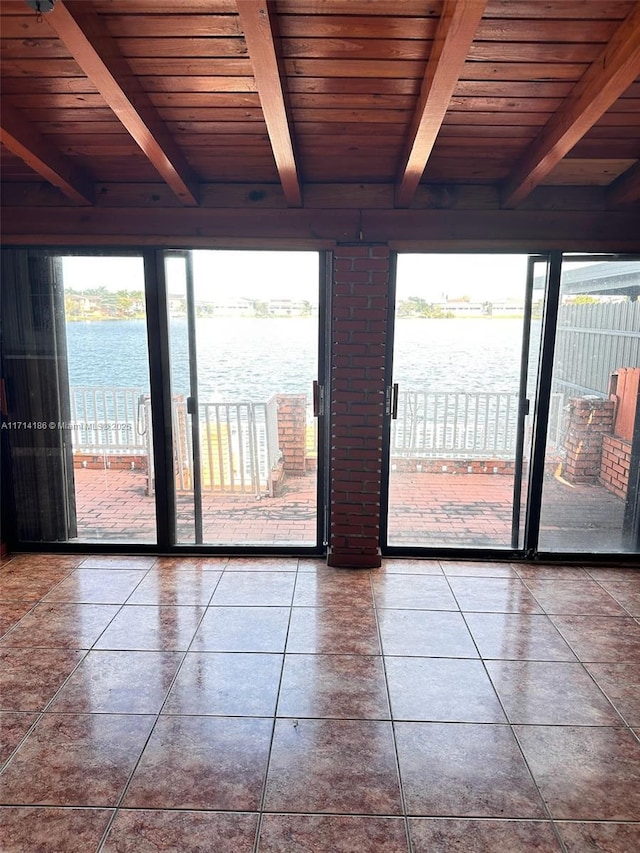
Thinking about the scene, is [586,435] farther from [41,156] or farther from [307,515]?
[41,156]

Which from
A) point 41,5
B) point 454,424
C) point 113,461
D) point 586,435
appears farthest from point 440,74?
point 113,461

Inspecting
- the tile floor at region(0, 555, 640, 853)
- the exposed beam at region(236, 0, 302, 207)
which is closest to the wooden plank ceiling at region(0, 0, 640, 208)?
the exposed beam at region(236, 0, 302, 207)

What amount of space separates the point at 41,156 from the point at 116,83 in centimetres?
87

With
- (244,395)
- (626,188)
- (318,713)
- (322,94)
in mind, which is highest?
(322,94)

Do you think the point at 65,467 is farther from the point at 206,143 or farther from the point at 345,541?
the point at 206,143

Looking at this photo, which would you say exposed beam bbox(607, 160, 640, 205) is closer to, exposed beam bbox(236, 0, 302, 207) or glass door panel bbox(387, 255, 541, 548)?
glass door panel bbox(387, 255, 541, 548)

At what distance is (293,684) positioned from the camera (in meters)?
2.44

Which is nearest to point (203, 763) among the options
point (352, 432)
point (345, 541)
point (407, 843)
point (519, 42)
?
point (407, 843)

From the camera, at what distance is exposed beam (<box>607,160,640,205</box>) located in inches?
118

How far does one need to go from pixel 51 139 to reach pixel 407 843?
11.2 ft

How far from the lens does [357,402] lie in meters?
3.56

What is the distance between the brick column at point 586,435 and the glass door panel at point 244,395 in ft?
5.45

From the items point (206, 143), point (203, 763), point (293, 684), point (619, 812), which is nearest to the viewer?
point (619, 812)

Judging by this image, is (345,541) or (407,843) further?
(345,541)
